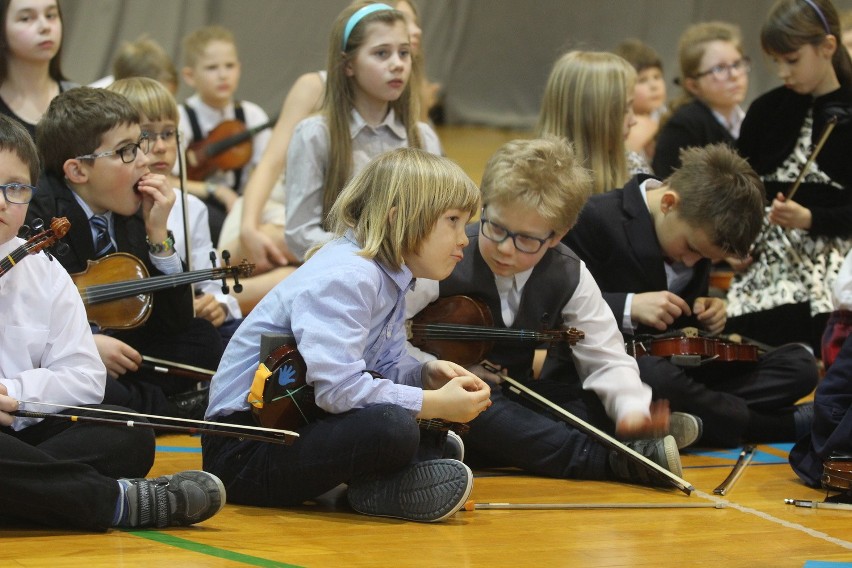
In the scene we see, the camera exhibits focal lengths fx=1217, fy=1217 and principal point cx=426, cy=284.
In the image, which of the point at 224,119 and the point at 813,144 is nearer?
the point at 813,144

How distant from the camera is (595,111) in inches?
156

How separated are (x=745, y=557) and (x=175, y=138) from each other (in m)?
2.29

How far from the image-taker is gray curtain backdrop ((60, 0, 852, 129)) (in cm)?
809

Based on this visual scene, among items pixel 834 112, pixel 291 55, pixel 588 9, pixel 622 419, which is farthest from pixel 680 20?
pixel 622 419

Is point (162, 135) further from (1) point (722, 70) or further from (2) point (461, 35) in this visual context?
(2) point (461, 35)

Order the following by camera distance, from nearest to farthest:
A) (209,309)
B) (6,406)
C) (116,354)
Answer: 1. (6,406)
2. (116,354)
3. (209,309)

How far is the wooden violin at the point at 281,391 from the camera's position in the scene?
2.46 metres

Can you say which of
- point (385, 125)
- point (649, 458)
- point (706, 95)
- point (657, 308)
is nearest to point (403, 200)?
point (649, 458)

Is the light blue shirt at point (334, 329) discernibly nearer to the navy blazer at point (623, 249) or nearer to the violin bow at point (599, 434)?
the violin bow at point (599, 434)

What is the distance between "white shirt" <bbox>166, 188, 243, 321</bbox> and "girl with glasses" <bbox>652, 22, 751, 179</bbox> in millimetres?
1858

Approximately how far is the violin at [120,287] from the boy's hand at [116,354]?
44mm

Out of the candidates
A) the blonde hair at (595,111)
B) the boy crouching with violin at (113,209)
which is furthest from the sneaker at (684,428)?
the boy crouching with violin at (113,209)

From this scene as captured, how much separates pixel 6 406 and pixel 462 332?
3.84ft

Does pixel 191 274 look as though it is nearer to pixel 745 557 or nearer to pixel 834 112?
pixel 745 557
